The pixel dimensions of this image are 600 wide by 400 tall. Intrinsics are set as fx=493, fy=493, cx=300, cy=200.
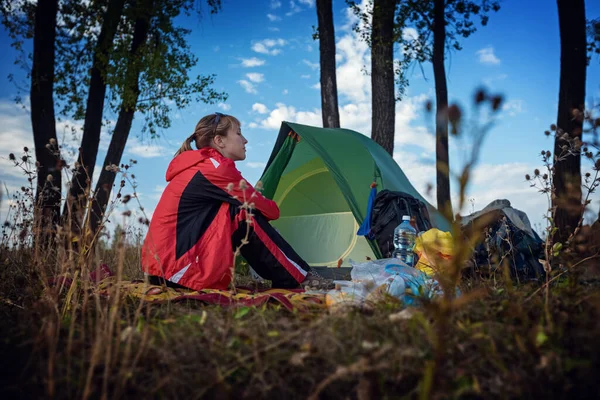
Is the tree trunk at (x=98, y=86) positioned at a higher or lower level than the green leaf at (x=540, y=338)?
higher

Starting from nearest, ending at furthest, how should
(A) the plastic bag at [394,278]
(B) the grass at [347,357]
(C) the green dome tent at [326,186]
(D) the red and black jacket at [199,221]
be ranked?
(B) the grass at [347,357], (A) the plastic bag at [394,278], (D) the red and black jacket at [199,221], (C) the green dome tent at [326,186]

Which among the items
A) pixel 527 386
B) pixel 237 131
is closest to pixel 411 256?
pixel 237 131

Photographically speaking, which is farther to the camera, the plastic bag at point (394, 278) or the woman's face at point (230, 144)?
the woman's face at point (230, 144)

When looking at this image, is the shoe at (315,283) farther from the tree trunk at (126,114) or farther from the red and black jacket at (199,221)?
the tree trunk at (126,114)

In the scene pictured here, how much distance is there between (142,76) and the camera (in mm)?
8812

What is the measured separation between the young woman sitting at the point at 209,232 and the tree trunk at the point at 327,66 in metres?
4.05

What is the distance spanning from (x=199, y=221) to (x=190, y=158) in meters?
0.54

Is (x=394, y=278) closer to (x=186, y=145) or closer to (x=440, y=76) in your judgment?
(x=186, y=145)

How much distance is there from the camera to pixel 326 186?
666 centimetres

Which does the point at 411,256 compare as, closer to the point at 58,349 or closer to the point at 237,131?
the point at 237,131

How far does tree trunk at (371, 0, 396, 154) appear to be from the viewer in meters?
7.78

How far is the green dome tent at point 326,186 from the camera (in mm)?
5523

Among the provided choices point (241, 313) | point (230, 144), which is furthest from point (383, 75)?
point (241, 313)

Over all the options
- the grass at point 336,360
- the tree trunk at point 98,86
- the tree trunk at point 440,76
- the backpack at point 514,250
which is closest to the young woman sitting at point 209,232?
the backpack at point 514,250
